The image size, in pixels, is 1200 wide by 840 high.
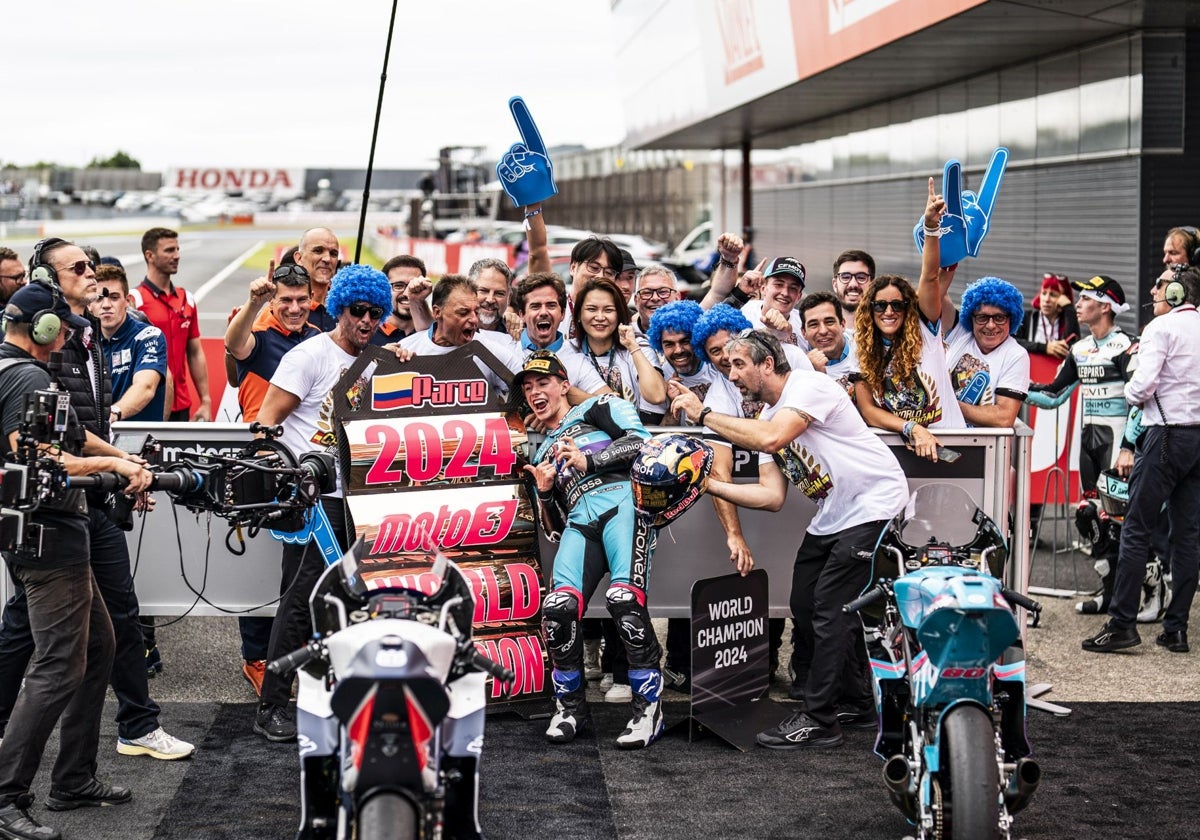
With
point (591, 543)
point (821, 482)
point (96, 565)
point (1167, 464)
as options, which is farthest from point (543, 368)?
point (1167, 464)

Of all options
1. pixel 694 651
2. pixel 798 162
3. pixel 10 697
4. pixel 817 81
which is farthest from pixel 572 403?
pixel 798 162

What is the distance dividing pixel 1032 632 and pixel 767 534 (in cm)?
216

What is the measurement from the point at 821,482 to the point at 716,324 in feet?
3.28

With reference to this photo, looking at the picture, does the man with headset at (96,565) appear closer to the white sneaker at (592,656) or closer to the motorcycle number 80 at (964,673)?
the white sneaker at (592,656)

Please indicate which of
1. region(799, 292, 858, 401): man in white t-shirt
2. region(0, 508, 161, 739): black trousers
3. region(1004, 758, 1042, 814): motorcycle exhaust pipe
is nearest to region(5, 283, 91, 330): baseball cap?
region(0, 508, 161, 739): black trousers

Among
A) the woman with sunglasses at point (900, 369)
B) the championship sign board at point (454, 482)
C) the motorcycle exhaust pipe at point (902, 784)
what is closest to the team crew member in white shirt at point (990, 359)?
the woman with sunglasses at point (900, 369)

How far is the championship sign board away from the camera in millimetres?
6934

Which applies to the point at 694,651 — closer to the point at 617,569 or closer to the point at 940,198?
the point at 617,569

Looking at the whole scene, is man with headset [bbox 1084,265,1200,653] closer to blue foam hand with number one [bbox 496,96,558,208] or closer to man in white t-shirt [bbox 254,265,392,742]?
blue foam hand with number one [bbox 496,96,558,208]

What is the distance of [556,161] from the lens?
75.0 metres

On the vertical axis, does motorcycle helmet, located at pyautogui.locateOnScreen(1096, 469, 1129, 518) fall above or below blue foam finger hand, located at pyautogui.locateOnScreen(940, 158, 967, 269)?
below

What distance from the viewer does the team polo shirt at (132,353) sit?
26.1 ft

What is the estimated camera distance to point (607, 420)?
269 inches

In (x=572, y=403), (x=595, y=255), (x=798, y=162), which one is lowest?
(x=572, y=403)
